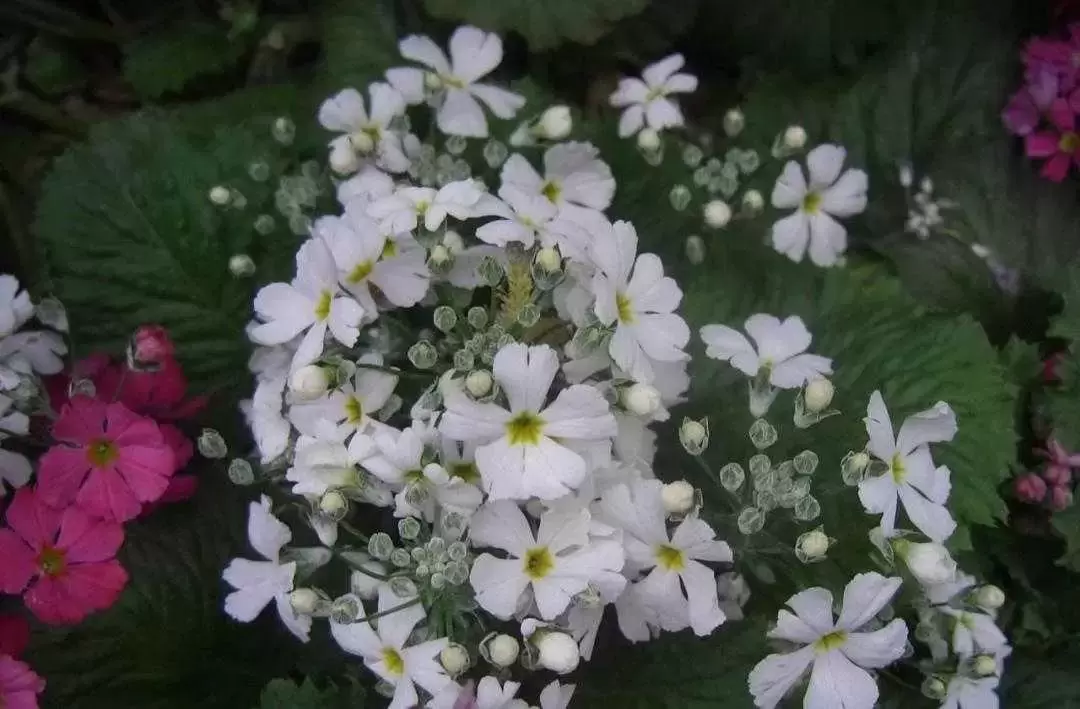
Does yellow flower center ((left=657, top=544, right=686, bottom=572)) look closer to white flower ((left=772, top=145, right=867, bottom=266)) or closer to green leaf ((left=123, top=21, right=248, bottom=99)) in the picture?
white flower ((left=772, top=145, right=867, bottom=266))

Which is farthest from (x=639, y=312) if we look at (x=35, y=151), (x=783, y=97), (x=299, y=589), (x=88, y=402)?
(x=35, y=151)

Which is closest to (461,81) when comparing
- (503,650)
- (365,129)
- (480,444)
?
(365,129)

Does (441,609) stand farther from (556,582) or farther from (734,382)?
(734,382)

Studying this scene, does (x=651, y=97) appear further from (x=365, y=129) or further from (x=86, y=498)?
(x=86, y=498)

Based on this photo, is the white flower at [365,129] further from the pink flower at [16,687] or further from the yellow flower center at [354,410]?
the pink flower at [16,687]

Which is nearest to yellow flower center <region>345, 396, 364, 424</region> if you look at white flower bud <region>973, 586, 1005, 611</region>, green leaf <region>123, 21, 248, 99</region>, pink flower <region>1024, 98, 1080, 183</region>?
white flower bud <region>973, 586, 1005, 611</region>

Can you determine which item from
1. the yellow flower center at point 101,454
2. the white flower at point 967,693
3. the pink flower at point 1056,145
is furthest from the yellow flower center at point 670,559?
the pink flower at point 1056,145
